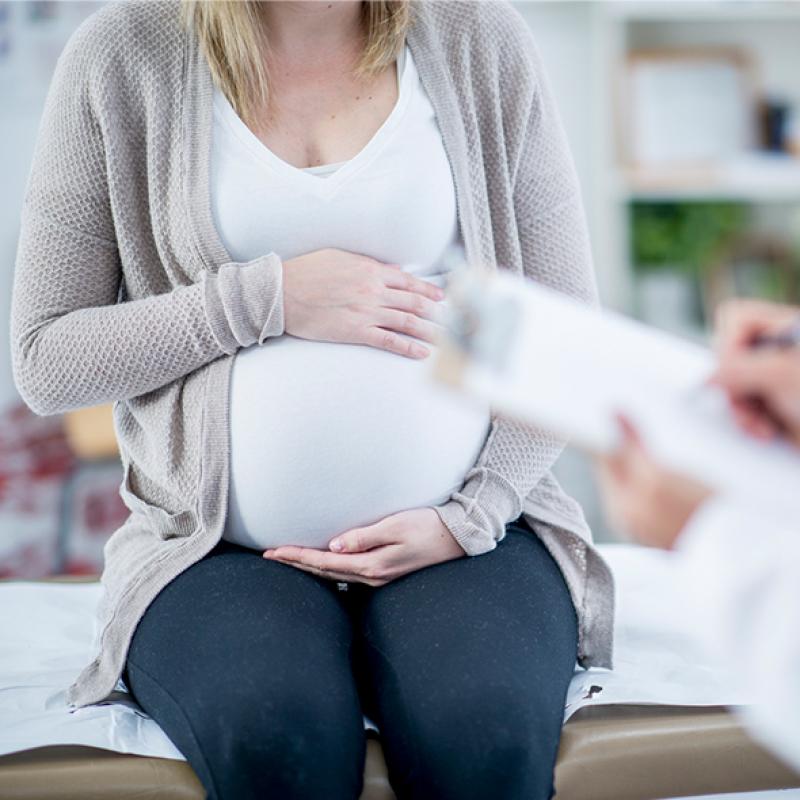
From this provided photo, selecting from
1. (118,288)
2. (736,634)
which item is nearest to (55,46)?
(118,288)

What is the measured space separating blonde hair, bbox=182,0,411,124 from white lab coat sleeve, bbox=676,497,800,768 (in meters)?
0.68

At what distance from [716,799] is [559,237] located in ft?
1.86

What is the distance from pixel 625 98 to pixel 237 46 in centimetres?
181

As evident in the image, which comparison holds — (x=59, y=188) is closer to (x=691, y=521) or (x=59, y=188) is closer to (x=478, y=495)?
(x=478, y=495)

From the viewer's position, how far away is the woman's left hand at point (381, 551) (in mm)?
1065

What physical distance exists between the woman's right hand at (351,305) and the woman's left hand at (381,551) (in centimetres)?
16

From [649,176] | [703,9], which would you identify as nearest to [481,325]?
[649,176]

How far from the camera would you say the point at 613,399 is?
0.71 meters

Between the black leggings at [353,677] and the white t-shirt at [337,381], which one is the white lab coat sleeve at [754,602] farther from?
the white t-shirt at [337,381]

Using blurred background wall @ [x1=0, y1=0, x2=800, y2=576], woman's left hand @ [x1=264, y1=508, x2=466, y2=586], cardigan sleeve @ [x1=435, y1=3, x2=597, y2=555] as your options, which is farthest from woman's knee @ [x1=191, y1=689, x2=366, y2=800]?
blurred background wall @ [x1=0, y1=0, x2=800, y2=576]

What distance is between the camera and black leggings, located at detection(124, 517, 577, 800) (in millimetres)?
916

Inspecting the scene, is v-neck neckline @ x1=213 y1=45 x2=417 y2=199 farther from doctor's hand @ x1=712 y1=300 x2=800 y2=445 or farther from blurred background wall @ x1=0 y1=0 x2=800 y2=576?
blurred background wall @ x1=0 y1=0 x2=800 y2=576

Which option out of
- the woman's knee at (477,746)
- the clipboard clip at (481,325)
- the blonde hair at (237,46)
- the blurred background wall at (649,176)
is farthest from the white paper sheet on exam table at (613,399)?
the blurred background wall at (649,176)

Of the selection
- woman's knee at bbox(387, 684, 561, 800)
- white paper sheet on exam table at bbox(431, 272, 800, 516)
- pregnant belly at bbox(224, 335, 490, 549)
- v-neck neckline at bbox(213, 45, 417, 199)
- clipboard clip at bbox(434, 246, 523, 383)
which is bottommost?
woman's knee at bbox(387, 684, 561, 800)
